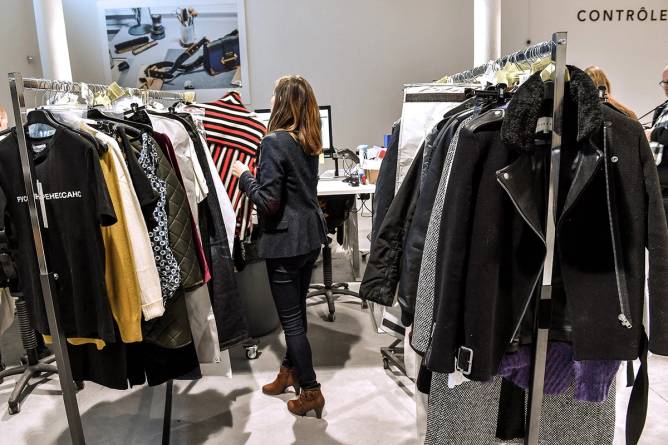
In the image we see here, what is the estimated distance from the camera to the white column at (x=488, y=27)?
4.14 meters

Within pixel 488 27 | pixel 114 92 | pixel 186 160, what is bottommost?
pixel 186 160

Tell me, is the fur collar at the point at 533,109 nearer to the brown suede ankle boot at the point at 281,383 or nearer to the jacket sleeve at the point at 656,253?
the jacket sleeve at the point at 656,253

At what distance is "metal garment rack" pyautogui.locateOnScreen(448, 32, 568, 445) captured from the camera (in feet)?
3.60

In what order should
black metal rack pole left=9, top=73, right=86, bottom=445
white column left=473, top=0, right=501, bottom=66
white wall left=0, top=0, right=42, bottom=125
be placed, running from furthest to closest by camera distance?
white wall left=0, top=0, right=42, bottom=125, white column left=473, top=0, right=501, bottom=66, black metal rack pole left=9, top=73, right=86, bottom=445

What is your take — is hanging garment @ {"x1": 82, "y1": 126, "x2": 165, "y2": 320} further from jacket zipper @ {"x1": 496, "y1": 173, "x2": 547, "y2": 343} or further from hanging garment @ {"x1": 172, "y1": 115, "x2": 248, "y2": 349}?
jacket zipper @ {"x1": 496, "y1": 173, "x2": 547, "y2": 343}

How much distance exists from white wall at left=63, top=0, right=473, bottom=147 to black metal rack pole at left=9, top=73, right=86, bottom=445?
16.4 feet

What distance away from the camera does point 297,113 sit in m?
2.18

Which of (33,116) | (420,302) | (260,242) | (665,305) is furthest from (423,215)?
(33,116)

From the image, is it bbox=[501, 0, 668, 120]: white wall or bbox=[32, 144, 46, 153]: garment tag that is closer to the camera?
bbox=[32, 144, 46, 153]: garment tag

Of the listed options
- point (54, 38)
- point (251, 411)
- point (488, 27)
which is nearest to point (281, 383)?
point (251, 411)

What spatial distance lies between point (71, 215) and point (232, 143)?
3.56 feet

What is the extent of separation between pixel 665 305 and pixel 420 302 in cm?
57

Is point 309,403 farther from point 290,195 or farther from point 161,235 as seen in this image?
point 161,235

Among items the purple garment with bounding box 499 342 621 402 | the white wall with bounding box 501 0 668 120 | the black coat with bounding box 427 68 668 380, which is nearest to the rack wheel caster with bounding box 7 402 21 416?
the black coat with bounding box 427 68 668 380
